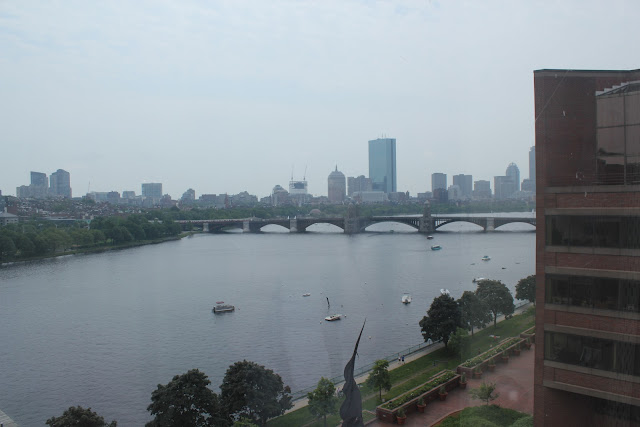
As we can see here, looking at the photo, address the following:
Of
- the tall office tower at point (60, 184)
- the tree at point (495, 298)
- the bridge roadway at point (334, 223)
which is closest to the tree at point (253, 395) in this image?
the tree at point (495, 298)

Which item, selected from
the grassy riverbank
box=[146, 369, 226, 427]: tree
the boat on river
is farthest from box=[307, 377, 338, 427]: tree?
the boat on river

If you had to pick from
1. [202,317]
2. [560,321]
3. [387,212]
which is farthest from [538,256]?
[387,212]

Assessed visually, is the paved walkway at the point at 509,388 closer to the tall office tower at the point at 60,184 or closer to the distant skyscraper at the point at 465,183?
the distant skyscraper at the point at 465,183

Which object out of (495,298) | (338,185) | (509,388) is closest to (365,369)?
(495,298)

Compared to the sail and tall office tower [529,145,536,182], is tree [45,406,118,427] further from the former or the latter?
tall office tower [529,145,536,182]

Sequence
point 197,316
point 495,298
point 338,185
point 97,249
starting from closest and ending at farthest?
point 495,298 < point 197,316 < point 97,249 < point 338,185

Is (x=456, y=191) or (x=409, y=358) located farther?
(x=456, y=191)

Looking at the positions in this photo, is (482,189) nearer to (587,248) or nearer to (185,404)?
(587,248)
